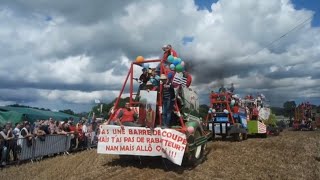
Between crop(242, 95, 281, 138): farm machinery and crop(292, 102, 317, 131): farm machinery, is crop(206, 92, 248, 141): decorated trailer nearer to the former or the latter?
crop(242, 95, 281, 138): farm machinery

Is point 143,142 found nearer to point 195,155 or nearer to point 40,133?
point 195,155

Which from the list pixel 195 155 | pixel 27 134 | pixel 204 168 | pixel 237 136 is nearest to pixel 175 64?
pixel 195 155

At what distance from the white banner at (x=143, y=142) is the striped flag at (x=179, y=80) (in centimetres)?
153

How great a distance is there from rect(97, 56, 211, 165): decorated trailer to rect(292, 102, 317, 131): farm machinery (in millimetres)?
28506

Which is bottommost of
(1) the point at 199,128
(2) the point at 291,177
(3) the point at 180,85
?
(2) the point at 291,177

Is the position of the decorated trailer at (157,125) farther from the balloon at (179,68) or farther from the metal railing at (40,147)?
the metal railing at (40,147)

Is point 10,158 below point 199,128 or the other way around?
below

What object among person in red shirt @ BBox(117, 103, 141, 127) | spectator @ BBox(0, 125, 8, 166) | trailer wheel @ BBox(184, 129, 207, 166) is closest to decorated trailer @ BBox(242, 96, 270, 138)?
trailer wheel @ BBox(184, 129, 207, 166)

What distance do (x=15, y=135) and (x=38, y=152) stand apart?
1.09 m

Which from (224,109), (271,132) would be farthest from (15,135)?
(271,132)

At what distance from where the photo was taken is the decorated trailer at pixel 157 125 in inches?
394

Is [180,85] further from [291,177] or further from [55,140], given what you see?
[55,140]

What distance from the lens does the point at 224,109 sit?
17.6 metres

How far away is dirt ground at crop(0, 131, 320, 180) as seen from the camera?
9484 millimetres
